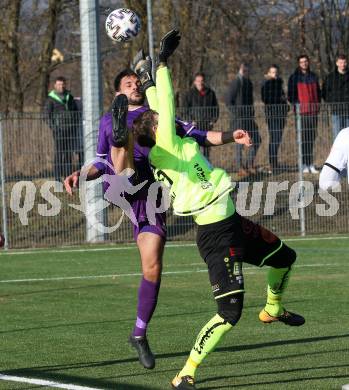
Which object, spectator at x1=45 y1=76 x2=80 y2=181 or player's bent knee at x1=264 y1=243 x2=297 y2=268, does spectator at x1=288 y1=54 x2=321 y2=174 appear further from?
player's bent knee at x1=264 y1=243 x2=297 y2=268

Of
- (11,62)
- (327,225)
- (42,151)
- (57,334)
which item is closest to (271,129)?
(327,225)

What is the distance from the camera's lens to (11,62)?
2691cm

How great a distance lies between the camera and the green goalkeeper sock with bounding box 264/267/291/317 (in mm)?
8797

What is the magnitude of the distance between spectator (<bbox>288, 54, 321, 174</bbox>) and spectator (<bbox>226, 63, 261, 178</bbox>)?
0.83 metres

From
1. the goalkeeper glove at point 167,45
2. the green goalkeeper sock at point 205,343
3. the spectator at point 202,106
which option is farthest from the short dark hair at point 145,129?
the spectator at point 202,106

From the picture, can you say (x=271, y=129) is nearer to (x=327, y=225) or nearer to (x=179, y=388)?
(x=327, y=225)

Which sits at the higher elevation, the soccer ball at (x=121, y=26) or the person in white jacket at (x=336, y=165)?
the soccer ball at (x=121, y=26)

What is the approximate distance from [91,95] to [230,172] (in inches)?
120

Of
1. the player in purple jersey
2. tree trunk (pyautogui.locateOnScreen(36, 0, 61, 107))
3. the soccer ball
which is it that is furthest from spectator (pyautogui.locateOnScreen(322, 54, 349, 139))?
the player in purple jersey

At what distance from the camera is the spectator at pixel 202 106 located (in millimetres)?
20000

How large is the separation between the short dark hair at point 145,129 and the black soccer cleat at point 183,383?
1.65 meters

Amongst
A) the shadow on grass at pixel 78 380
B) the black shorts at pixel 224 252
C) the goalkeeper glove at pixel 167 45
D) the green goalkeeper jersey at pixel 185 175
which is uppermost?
the goalkeeper glove at pixel 167 45

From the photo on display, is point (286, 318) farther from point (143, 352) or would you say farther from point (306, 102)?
point (306, 102)

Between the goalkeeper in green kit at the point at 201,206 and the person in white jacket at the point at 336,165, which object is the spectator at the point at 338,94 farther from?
the person in white jacket at the point at 336,165
